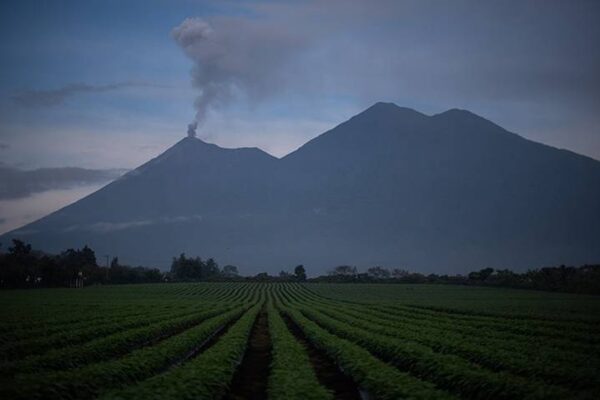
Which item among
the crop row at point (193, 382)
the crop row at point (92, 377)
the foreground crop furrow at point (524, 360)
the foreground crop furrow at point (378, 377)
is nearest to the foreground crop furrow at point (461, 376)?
the foreground crop furrow at point (378, 377)

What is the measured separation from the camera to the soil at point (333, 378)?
13.6 meters

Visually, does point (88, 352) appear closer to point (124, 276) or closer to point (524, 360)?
point (524, 360)

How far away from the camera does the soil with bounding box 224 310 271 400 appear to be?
43.8ft

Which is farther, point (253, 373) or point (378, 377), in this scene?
point (253, 373)

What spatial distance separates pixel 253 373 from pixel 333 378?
2.87 metres

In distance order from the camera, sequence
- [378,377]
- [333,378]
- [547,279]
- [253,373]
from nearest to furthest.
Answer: [378,377] → [333,378] → [253,373] → [547,279]

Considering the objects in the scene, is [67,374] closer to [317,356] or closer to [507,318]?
[317,356]

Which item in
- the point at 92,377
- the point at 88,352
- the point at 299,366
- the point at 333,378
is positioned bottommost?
the point at 333,378

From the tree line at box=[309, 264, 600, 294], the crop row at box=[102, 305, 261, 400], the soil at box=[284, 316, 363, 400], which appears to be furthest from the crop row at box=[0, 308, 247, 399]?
the tree line at box=[309, 264, 600, 294]

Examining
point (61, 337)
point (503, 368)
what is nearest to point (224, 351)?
point (61, 337)

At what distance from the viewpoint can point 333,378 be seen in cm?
1552

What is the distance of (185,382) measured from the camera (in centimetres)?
1114

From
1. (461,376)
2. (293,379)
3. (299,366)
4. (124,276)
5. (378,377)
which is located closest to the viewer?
(461,376)

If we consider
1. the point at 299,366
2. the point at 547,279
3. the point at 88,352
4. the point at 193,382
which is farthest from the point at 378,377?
the point at 547,279
